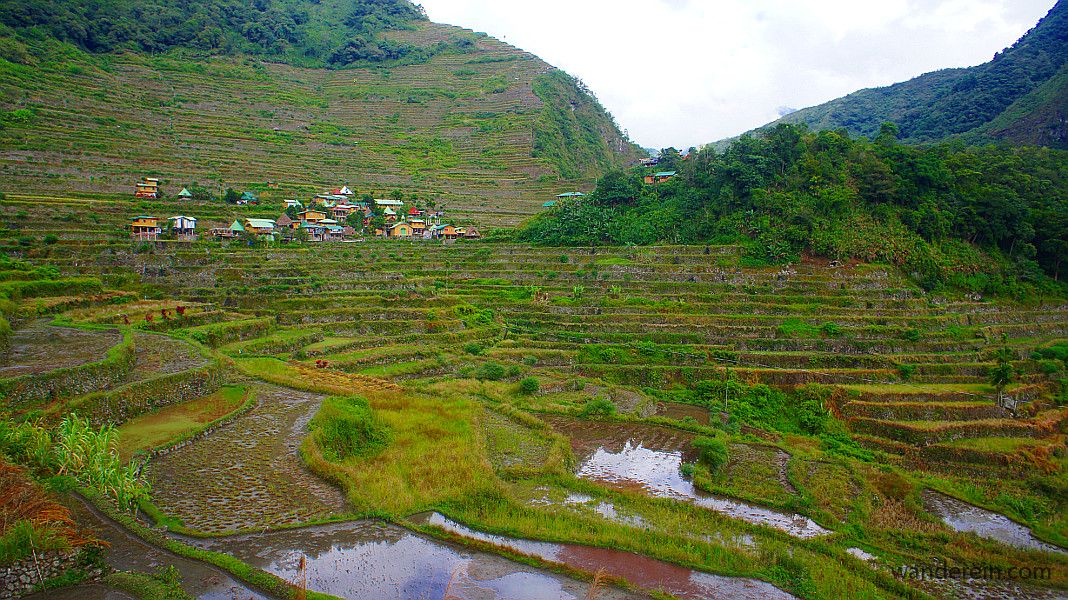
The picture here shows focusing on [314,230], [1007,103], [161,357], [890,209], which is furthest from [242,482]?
[1007,103]

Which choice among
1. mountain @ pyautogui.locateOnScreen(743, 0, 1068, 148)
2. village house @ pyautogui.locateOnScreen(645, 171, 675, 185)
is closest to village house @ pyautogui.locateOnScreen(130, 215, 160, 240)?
village house @ pyautogui.locateOnScreen(645, 171, 675, 185)

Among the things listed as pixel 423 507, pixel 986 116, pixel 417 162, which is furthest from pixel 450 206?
pixel 986 116

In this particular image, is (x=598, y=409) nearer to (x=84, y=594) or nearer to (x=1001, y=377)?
(x=1001, y=377)

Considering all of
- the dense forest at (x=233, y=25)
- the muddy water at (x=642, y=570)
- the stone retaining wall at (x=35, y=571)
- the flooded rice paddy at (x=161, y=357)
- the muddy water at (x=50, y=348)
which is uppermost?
the dense forest at (x=233, y=25)

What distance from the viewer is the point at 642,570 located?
912cm

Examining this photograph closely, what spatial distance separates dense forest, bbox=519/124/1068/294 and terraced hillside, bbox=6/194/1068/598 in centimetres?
167

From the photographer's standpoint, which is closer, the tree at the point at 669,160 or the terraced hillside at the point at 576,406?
the terraced hillside at the point at 576,406

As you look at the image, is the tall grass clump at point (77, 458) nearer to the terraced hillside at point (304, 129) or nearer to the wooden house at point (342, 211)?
the terraced hillside at point (304, 129)

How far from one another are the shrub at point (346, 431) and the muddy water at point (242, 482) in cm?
58

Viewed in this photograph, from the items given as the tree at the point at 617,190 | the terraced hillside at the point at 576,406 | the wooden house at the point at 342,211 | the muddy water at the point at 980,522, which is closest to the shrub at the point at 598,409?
the terraced hillside at the point at 576,406

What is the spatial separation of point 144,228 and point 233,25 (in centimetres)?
6489

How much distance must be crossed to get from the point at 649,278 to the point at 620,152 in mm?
58279

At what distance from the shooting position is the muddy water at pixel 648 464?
1162 centimetres

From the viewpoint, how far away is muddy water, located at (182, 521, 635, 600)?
810cm
